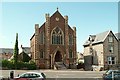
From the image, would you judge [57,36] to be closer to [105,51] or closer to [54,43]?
[54,43]

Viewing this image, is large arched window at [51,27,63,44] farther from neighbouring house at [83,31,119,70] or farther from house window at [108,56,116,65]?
house window at [108,56,116,65]

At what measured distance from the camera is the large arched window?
62.8 m

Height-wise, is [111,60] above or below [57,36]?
below

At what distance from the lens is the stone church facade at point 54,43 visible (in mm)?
61688

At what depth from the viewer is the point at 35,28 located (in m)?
61.1

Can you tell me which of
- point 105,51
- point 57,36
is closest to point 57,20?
point 57,36

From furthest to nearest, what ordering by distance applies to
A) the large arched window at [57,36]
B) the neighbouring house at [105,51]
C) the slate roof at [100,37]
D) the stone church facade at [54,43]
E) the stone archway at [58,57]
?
the stone archway at [58,57], the large arched window at [57,36], the stone church facade at [54,43], the slate roof at [100,37], the neighbouring house at [105,51]

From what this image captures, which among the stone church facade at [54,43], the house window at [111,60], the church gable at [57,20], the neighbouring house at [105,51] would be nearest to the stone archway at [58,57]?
the stone church facade at [54,43]

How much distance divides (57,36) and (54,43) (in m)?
1.70

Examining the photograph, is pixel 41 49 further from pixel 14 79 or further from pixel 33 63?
pixel 14 79

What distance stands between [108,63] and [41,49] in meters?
14.9

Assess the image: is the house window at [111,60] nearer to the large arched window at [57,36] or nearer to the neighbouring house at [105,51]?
the neighbouring house at [105,51]

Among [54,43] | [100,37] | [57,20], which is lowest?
[54,43]

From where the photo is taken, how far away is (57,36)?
63031 millimetres
